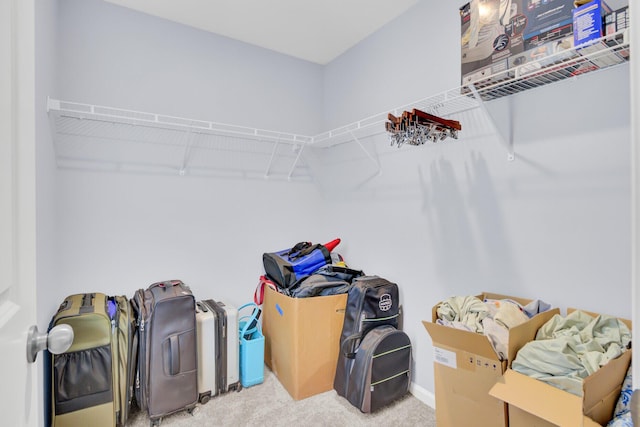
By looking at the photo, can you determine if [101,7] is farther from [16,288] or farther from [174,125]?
[16,288]

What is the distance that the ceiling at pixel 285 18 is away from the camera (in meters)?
2.12

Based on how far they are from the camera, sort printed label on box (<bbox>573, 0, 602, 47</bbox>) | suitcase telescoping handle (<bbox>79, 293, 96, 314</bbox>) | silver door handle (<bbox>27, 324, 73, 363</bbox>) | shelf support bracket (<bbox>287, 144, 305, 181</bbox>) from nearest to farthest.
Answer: silver door handle (<bbox>27, 324, 73, 363</bbox>) < printed label on box (<bbox>573, 0, 602, 47</bbox>) < suitcase telescoping handle (<bbox>79, 293, 96, 314</bbox>) < shelf support bracket (<bbox>287, 144, 305, 181</bbox>)

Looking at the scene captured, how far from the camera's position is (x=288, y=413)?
6.15ft

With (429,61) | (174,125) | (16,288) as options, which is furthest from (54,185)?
(429,61)

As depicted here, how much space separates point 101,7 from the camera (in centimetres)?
207

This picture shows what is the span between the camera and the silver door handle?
66 cm

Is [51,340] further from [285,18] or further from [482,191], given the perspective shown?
[285,18]

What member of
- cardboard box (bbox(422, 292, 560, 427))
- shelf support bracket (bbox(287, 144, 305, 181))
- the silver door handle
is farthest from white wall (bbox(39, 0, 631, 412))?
the silver door handle

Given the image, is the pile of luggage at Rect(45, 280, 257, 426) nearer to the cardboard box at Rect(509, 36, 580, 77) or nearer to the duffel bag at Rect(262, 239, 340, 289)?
the duffel bag at Rect(262, 239, 340, 289)

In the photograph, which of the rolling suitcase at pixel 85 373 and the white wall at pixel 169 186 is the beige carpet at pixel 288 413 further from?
the white wall at pixel 169 186

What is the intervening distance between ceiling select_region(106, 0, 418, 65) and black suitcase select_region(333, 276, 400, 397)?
1788 mm

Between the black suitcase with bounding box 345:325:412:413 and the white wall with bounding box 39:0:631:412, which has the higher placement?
the white wall with bounding box 39:0:631:412

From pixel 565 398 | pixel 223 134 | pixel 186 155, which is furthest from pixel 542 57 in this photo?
pixel 186 155

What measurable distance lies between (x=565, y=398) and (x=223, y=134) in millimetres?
2399
